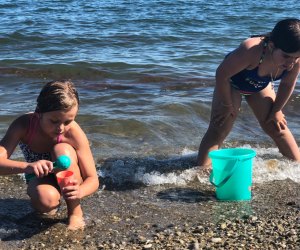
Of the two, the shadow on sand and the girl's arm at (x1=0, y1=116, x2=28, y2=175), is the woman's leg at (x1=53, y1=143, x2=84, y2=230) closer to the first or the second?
the shadow on sand

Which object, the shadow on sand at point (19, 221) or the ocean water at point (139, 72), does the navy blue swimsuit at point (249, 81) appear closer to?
the ocean water at point (139, 72)

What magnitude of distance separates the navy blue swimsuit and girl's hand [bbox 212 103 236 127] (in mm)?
189

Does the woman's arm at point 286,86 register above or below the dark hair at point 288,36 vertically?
below

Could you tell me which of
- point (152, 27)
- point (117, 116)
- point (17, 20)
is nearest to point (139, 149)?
point (117, 116)

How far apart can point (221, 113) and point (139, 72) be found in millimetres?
4895

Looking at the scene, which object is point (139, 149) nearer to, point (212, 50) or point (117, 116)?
point (117, 116)

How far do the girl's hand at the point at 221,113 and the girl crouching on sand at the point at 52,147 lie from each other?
155 cm

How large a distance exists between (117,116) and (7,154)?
313cm

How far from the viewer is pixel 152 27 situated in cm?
1474

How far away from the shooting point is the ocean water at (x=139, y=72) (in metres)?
5.57

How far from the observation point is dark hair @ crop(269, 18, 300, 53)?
4352mm

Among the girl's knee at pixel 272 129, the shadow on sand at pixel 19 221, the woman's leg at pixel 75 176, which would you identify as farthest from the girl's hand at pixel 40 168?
the girl's knee at pixel 272 129

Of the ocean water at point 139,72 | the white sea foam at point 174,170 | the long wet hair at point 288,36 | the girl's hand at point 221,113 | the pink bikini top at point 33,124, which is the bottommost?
the ocean water at point 139,72

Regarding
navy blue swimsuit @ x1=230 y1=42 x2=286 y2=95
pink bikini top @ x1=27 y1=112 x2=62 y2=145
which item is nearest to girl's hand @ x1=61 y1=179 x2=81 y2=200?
pink bikini top @ x1=27 y1=112 x2=62 y2=145
